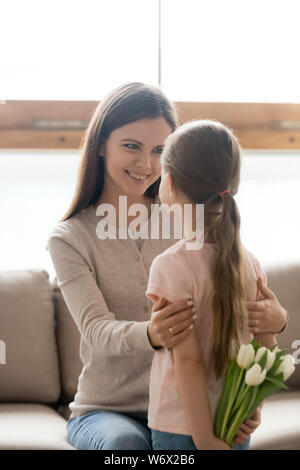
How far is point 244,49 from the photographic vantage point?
2.86 metres

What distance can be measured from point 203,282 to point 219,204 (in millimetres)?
165

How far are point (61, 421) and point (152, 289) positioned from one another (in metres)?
0.82

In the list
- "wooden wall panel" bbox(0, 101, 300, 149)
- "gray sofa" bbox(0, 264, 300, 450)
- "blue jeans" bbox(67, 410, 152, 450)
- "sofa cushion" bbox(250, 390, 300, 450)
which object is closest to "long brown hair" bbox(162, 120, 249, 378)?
"blue jeans" bbox(67, 410, 152, 450)

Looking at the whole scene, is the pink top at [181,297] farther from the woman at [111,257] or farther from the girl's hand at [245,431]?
the woman at [111,257]

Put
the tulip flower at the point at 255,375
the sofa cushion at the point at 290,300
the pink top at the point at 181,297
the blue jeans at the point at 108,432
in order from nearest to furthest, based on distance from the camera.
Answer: the tulip flower at the point at 255,375 → the pink top at the point at 181,297 → the blue jeans at the point at 108,432 → the sofa cushion at the point at 290,300

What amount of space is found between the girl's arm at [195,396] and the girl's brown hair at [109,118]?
629 millimetres

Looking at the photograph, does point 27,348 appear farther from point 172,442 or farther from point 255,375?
point 255,375

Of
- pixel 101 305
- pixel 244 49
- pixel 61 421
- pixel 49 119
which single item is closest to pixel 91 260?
pixel 101 305

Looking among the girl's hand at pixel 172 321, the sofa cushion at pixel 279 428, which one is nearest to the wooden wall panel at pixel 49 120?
the sofa cushion at pixel 279 428

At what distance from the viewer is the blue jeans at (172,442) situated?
135 cm

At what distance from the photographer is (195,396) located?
4.29 feet

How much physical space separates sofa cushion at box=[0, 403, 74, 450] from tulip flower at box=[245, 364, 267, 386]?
0.65m

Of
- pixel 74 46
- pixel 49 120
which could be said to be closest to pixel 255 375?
pixel 49 120
